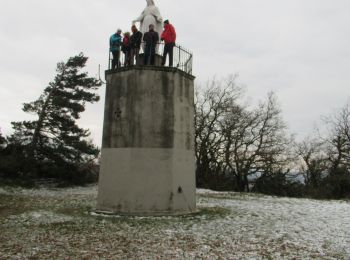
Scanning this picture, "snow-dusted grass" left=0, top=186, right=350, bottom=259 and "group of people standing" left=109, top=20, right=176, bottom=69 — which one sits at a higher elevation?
"group of people standing" left=109, top=20, right=176, bottom=69

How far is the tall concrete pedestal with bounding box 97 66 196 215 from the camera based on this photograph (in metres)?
12.5

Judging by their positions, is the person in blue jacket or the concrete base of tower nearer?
the concrete base of tower

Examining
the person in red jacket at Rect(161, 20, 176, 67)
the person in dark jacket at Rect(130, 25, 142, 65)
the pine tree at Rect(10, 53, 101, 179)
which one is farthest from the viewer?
the pine tree at Rect(10, 53, 101, 179)

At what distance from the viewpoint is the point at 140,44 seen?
45.2ft

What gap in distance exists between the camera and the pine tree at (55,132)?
28.3 m

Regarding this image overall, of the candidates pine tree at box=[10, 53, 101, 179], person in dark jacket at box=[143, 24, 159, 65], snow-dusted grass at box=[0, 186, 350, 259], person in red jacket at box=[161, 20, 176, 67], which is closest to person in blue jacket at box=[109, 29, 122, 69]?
person in dark jacket at box=[143, 24, 159, 65]

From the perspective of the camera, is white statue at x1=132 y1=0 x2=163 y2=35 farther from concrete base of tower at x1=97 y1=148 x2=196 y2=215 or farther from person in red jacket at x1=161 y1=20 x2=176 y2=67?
concrete base of tower at x1=97 y1=148 x2=196 y2=215

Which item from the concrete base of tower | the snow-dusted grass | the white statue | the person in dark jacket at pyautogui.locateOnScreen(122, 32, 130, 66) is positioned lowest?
the snow-dusted grass

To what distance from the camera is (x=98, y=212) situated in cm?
1293

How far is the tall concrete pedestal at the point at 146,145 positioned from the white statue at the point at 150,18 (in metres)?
2.18

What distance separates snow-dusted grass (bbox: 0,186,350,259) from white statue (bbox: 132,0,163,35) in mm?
7023

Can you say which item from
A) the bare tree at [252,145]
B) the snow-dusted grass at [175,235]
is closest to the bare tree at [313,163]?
the bare tree at [252,145]

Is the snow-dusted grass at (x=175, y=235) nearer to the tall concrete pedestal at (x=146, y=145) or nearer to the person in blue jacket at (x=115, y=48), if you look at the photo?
the tall concrete pedestal at (x=146, y=145)

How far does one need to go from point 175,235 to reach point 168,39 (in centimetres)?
692
